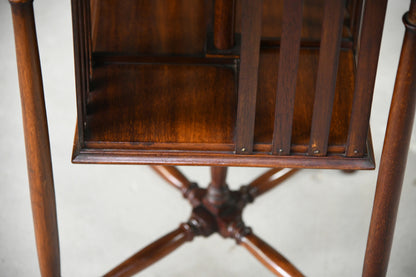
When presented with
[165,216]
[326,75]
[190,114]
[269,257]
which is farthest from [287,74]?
[165,216]

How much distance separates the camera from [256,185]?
151 centimetres

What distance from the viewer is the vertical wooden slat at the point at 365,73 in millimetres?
869

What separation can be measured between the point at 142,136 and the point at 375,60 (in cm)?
33

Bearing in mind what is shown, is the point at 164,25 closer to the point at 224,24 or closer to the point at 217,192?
the point at 224,24

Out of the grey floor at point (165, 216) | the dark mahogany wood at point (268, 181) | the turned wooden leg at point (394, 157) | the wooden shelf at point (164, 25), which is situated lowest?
the grey floor at point (165, 216)

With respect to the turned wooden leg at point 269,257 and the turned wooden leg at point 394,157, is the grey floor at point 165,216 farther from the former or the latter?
the turned wooden leg at point 394,157

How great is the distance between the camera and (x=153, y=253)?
1.33 m

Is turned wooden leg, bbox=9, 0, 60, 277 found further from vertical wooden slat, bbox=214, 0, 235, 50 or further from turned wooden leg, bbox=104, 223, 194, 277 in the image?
vertical wooden slat, bbox=214, 0, 235, 50

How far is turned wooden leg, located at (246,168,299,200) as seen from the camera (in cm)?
150

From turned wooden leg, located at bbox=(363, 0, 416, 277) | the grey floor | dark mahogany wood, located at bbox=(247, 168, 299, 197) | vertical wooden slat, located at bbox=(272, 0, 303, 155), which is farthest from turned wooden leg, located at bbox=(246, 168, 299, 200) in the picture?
vertical wooden slat, located at bbox=(272, 0, 303, 155)

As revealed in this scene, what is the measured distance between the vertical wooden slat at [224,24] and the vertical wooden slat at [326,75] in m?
0.20

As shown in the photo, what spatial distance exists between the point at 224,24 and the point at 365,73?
0.24 metres

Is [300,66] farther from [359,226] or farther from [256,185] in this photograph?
[359,226]

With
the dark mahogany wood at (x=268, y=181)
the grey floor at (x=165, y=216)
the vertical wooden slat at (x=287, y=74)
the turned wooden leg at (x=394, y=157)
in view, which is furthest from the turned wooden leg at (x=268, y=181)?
the vertical wooden slat at (x=287, y=74)
